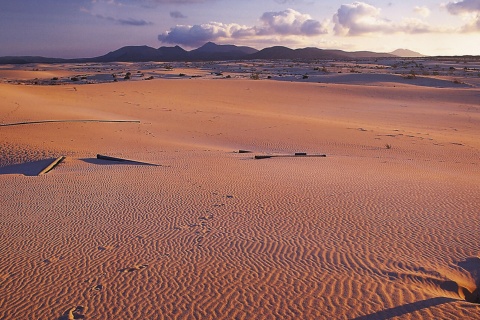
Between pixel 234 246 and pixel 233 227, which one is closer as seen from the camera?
pixel 234 246

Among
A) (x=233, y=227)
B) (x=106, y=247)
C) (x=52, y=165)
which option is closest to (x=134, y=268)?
(x=106, y=247)

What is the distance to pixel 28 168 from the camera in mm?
10492

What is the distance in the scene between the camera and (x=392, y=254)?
5516mm

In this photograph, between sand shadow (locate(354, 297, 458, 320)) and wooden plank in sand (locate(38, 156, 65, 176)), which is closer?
sand shadow (locate(354, 297, 458, 320))

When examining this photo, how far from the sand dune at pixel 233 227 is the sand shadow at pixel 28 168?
0.17 feet

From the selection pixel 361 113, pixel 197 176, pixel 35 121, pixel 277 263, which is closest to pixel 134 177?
pixel 197 176

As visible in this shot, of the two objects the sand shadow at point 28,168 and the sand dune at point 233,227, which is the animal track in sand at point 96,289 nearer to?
the sand dune at point 233,227

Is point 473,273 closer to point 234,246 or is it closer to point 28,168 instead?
point 234,246

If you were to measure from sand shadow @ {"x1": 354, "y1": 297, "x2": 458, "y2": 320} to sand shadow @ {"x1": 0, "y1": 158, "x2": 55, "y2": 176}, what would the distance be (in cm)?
812

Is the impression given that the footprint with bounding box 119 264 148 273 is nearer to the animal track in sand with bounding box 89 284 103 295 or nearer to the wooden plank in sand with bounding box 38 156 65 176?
the animal track in sand with bounding box 89 284 103 295

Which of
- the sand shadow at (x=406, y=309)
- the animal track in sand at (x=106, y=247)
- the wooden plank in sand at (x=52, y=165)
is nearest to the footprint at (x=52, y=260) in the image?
the animal track in sand at (x=106, y=247)

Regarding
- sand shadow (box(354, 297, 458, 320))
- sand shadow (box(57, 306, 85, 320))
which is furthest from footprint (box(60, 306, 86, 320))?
sand shadow (box(354, 297, 458, 320))

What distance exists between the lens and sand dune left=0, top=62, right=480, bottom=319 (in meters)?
4.45

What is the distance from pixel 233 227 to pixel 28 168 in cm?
638
